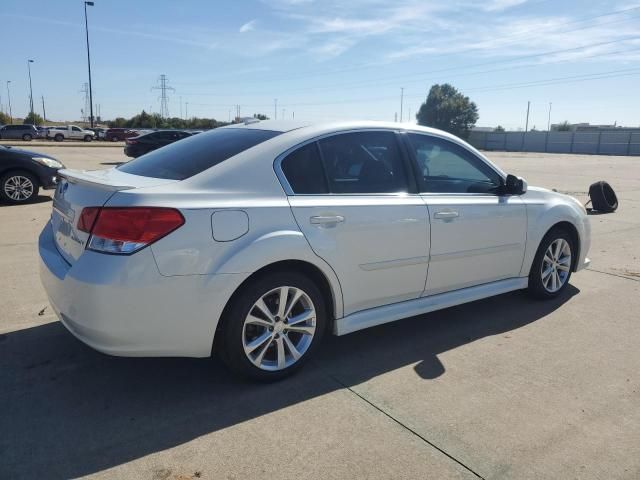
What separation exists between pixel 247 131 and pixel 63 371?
2.04 metres

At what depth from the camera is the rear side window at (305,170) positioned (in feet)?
11.2

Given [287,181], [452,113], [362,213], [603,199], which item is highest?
[452,113]

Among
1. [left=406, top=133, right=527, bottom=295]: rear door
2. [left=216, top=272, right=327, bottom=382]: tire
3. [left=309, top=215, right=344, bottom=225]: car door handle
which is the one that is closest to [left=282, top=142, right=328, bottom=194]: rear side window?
[left=309, top=215, right=344, bottom=225]: car door handle

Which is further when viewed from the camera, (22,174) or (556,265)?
(22,174)

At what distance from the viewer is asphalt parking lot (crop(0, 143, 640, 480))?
2.61m

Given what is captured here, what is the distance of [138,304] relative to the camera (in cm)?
283

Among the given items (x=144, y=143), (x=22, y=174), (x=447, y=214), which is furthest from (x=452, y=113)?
(x=447, y=214)

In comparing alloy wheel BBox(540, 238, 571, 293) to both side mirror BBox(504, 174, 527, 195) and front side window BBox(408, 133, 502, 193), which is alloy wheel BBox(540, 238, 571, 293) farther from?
front side window BBox(408, 133, 502, 193)

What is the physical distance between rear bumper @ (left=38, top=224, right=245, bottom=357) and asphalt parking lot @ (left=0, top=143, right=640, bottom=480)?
0.41 m

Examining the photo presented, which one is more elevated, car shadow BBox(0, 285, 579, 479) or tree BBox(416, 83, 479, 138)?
tree BBox(416, 83, 479, 138)

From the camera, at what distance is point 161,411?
303 centimetres

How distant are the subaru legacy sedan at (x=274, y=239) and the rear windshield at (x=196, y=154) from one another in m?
0.02

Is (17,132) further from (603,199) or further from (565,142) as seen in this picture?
(565,142)

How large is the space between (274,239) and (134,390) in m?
1.27
